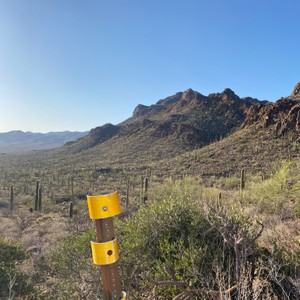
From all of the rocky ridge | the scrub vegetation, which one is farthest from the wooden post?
the rocky ridge

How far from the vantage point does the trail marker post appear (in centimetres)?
248

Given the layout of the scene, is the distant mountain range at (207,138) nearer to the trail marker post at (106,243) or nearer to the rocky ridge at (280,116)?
the rocky ridge at (280,116)

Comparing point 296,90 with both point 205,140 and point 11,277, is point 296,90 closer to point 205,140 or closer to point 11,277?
point 205,140

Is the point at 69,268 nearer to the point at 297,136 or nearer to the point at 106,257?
the point at 106,257

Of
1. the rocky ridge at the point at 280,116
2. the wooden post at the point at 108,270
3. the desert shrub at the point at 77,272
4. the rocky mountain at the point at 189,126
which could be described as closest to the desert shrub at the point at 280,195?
the desert shrub at the point at 77,272

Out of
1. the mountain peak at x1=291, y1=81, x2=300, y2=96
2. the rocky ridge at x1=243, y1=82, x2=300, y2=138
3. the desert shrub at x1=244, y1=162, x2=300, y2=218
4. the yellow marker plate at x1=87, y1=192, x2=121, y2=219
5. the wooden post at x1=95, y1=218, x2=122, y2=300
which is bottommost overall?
the desert shrub at x1=244, y1=162, x2=300, y2=218

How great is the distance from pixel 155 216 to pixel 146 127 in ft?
208

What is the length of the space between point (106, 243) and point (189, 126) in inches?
2341

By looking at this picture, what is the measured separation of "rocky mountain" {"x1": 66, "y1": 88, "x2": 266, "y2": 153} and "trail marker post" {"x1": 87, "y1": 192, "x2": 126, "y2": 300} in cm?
5194

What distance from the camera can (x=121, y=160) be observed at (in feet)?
170

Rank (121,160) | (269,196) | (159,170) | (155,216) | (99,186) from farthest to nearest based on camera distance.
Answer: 1. (121,160)
2. (159,170)
3. (99,186)
4. (269,196)
5. (155,216)

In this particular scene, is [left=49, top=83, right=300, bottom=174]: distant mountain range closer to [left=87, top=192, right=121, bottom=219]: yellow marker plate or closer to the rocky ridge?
the rocky ridge

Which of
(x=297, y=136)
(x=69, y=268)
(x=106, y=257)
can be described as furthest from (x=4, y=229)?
(x=297, y=136)

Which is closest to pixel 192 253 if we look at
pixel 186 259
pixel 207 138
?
pixel 186 259
